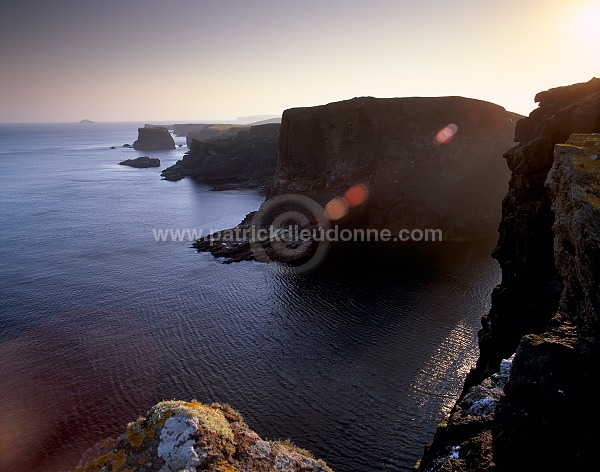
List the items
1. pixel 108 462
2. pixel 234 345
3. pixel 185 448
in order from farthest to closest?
pixel 234 345 < pixel 108 462 < pixel 185 448

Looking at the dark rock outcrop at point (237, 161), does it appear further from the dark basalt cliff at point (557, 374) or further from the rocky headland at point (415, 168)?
the dark basalt cliff at point (557, 374)

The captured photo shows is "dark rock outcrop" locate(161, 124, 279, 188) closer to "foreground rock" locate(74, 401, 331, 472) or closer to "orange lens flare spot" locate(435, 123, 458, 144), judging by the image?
"orange lens flare spot" locate(435, 123, 458, 144)

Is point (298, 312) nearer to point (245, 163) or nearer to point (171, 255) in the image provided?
point (171, 255)

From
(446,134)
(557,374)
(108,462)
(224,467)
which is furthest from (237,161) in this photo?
(557,374)

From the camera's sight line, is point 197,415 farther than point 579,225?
Yes

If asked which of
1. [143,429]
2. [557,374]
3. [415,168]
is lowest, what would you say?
[143,429]

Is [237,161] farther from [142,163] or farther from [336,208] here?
[336,208]

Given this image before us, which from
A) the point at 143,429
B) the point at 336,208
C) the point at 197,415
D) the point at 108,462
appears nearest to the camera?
the point at 108,462
